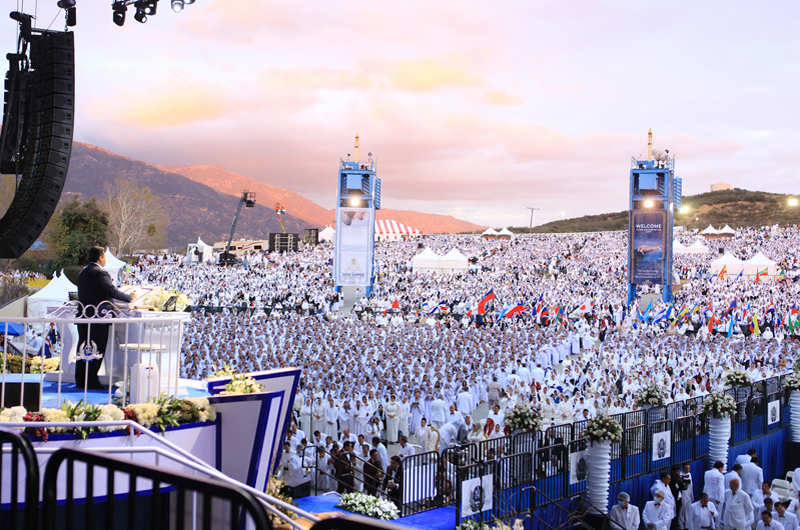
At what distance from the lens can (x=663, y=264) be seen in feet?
108

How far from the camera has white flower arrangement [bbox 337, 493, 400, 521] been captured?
816 centimetres

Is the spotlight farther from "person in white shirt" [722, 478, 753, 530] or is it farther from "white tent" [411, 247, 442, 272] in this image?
"white tent" [411, 247, 442, 272]

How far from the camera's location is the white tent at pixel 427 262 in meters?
45.8

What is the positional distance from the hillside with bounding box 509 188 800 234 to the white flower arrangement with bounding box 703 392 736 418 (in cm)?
8662

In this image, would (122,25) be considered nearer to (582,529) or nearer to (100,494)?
(100,494)

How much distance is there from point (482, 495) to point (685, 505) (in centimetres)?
423

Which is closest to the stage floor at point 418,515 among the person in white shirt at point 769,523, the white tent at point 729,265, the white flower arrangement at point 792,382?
the person in white shirt at point 769,523

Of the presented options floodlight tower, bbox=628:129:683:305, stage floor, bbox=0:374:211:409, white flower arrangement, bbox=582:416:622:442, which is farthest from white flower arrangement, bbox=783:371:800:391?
floodlight tower, bbox=628:129:683:305

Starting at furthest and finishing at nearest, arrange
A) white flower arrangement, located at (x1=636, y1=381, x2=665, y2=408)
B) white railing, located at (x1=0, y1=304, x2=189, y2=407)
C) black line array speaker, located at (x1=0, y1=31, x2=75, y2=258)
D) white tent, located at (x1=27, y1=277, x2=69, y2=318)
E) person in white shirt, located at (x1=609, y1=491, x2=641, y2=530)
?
white tent, located at (x1=27, y1=277, x2=69, y2=318)
white flower arrangement, located at (x1=636, y1=381, x2=665, y2=408)
person in white shirt, located at (x1=609, y1=491, x2=641, y2=530)
black line array speaker, located at (x1=0, y1=31, x2=75, y2=258)
white railing, located at (x1=0, y1=304, x2=189, y2=407)

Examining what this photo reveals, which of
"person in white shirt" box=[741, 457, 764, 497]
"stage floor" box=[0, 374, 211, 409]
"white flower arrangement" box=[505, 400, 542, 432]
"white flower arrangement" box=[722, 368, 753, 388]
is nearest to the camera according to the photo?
"stage floor" box=[0, 374, 211, 409]

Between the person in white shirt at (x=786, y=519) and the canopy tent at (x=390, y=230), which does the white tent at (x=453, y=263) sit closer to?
the canopy tent at (x=390, y=230)

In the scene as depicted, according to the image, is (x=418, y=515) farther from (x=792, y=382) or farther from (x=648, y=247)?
(x=648, y=247)

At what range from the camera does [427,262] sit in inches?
1831

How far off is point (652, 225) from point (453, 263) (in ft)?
52.0
